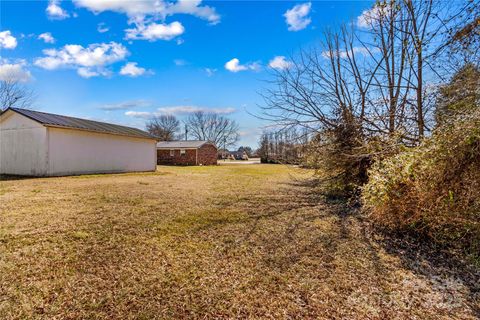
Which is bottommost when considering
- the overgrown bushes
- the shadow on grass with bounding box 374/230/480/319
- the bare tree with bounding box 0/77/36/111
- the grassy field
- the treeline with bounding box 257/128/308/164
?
the shadow on grass with bounding box 374/230/480/319

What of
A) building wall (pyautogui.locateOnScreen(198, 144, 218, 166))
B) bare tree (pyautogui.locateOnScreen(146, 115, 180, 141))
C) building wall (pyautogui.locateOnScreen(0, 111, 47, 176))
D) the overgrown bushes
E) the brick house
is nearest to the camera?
the overgrown bushes

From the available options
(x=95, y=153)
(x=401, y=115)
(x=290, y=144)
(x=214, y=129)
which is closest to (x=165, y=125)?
(x=214, y=129)

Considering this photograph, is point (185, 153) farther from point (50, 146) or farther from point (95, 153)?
point (50, 146)

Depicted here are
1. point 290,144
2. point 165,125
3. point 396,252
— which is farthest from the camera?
point 165,125

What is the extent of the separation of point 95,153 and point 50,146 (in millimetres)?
2230

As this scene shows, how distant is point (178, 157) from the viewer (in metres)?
27.2

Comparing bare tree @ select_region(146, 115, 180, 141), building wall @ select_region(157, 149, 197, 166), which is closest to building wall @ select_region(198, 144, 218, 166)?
building wall @ select_region(157, 149, 197, 166)

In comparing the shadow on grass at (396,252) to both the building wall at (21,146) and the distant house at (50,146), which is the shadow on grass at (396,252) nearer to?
the distant house at (50,146)

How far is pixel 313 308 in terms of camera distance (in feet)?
6.59

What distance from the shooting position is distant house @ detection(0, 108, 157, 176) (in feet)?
35.8

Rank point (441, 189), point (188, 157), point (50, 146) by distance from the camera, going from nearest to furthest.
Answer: point (441, 189), point (50, 146), point (188, 157)

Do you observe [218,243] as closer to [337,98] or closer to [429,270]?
[429,270]

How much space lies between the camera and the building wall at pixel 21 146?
10.9m

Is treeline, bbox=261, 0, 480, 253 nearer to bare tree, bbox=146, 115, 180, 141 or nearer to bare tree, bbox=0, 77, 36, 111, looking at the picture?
bare tree, bbox=0, 77, 36, 111
